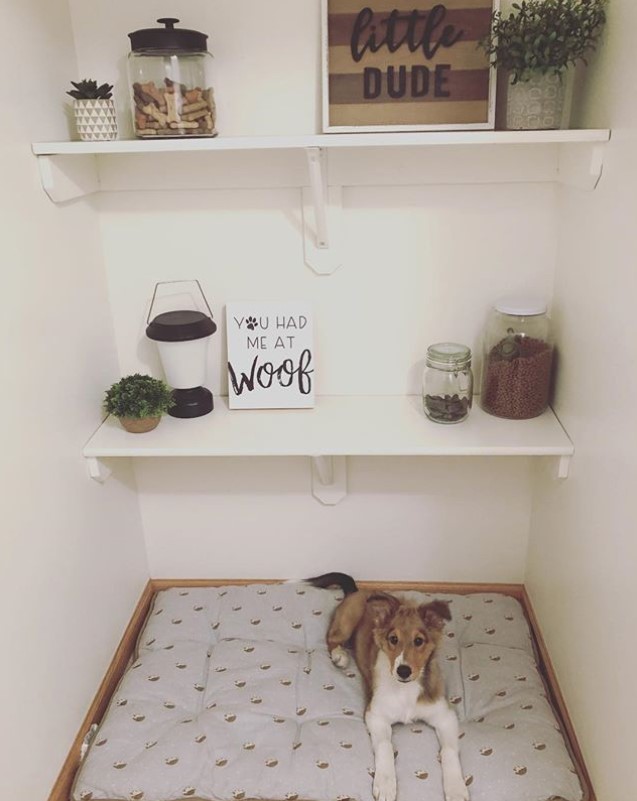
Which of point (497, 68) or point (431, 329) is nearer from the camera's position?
point (497, 68)

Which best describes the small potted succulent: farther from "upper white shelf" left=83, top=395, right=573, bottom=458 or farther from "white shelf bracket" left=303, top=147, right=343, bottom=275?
"upper white shelf" left=83, top=395, right=573, bottom=458

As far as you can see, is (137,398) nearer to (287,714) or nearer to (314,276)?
(314,276)

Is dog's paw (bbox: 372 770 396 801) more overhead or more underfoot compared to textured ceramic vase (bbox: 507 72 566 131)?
more underfoot

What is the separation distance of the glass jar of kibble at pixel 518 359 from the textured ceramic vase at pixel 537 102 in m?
0.37

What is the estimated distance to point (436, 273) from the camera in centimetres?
167

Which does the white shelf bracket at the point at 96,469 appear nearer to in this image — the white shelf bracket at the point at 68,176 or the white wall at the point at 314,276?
the white wall at the point at 314,276

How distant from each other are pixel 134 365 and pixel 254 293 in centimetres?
36

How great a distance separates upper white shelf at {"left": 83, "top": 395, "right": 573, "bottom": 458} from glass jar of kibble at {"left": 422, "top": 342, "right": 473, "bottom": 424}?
28 millimetres

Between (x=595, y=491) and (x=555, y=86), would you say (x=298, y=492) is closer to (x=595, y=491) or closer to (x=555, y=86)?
(x=595, y=491)

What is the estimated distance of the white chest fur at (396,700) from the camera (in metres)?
1.51

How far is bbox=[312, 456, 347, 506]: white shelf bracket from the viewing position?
6.01 ft

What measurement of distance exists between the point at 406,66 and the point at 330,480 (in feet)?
3.22

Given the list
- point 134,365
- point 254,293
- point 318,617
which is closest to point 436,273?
point 254,293

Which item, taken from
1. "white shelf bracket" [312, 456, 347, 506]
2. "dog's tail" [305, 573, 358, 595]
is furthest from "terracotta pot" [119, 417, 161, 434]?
"dog's tail" [305, 573, 358, 595]
